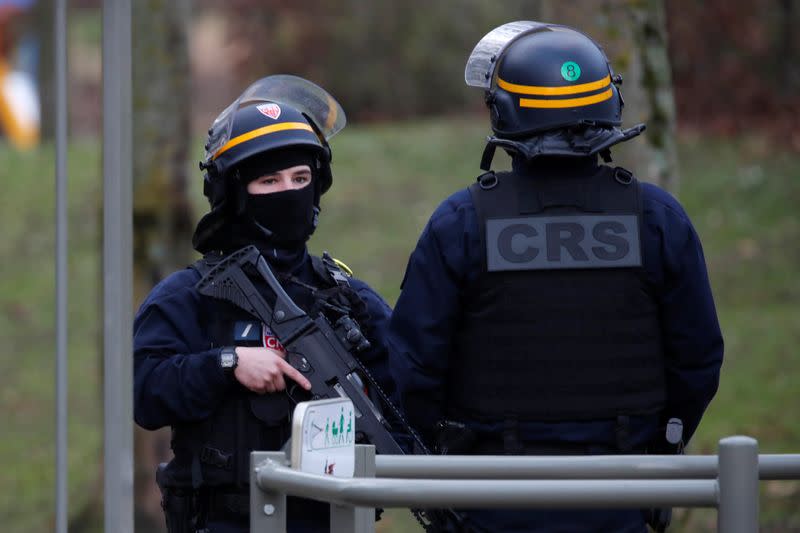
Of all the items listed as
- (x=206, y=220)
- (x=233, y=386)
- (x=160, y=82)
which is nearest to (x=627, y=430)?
(x=233, y=386)

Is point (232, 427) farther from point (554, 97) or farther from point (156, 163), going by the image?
point (156, 163)

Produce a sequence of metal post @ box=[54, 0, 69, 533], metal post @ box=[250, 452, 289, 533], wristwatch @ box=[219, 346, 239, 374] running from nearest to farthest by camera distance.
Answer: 1. metal post @ box=[250, 452, 289, 533]
2. metal post @ box=[54, 0, 69, 533]
3. wristwatch @ box=[219, 346, 239, 374]

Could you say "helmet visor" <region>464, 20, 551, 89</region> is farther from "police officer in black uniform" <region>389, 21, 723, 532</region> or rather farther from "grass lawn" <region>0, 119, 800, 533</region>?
"grass lawn" <region>0, 119, 800, 533</region>

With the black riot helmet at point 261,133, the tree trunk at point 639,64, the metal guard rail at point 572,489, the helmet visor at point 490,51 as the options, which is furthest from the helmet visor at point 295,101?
the tree trunk at point 639,64

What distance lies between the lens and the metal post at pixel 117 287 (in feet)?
10.5

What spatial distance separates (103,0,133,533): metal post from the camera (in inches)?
126

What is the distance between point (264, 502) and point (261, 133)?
145 cm

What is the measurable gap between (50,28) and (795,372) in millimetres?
18479

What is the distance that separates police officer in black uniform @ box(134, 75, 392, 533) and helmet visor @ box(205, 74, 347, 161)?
0.01m

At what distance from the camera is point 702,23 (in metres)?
15.0

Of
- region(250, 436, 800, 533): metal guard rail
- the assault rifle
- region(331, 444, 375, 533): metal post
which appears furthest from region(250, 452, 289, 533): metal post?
the assault rifle

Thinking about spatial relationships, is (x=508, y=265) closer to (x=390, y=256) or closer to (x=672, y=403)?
(x=672, y=403)

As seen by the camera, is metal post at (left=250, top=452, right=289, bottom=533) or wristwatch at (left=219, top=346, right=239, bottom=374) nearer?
metal post at (left=250, top=452, right=289, bottom=533)

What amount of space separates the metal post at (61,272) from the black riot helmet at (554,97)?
1.13m
